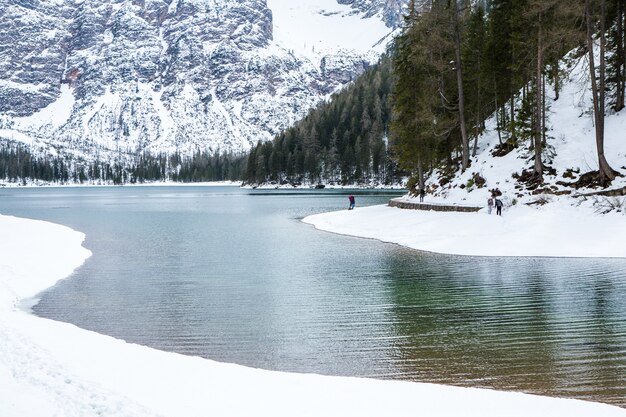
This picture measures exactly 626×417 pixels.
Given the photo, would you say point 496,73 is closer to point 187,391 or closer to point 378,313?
point 378,313

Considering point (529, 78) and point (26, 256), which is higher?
point (529, 78)

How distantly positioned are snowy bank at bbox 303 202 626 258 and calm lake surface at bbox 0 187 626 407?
3.90ft

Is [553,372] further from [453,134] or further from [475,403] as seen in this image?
[453,134]

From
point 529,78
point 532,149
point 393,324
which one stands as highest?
point 529,78

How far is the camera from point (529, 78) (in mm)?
43875

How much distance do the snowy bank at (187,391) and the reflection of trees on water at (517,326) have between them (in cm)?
117

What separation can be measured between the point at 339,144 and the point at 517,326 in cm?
14350

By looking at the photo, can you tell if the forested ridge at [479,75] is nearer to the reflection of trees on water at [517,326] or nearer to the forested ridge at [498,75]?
the forested ridge at [498,75]

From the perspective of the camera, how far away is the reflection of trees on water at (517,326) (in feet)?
32.4

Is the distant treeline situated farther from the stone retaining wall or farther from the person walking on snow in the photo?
the person walking on snow

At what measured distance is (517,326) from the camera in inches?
531

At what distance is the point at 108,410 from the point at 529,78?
43.1 metres

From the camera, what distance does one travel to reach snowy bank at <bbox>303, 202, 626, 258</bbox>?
2558 centimetres

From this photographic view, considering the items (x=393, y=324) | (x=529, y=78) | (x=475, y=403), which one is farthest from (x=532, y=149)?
(x=475, y=403)
